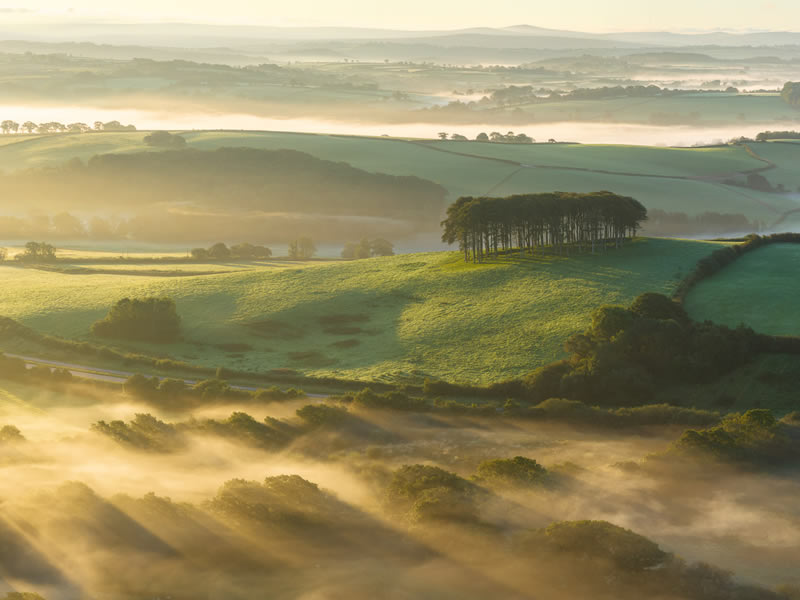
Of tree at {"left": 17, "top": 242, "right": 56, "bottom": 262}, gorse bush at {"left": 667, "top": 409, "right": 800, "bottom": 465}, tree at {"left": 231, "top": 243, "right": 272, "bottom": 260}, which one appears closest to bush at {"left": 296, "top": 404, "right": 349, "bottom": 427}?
gorse bush at {"left": 667, "top": 409, "right": 800, "bottom": 465}

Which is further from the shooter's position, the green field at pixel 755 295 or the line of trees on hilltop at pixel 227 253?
the line of trees on hilltop at pixel 227 253

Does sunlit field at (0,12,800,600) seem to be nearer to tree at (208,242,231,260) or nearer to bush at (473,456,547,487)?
bush at (473,456,547,487)

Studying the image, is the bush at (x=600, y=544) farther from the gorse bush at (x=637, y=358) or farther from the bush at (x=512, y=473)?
the gorse bush at (x=637, y=358)

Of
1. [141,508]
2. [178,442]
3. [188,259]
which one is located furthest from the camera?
[188,259]

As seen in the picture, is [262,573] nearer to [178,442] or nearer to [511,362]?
[178,442]

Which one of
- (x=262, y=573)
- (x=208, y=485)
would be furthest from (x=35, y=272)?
(x=262, y=573)

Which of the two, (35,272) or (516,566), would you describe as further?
(35,272)

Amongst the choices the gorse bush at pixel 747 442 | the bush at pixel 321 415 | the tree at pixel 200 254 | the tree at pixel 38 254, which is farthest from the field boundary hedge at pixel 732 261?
the tree at pixel 38 254
